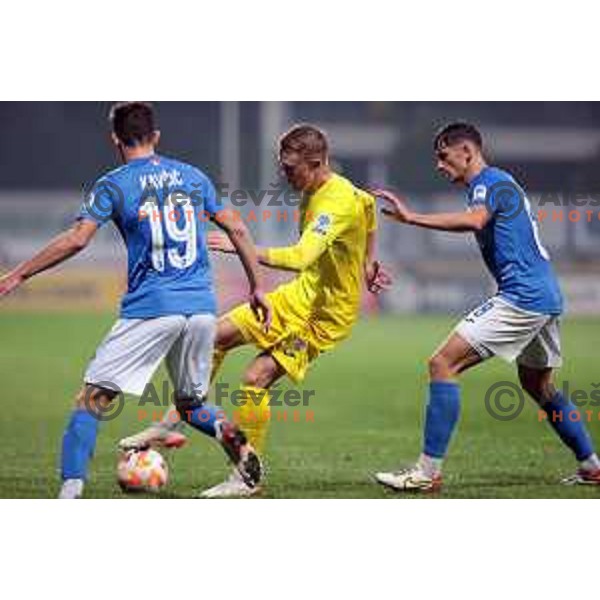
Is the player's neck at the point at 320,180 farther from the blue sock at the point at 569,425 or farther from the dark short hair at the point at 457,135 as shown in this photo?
the blue sock at the point at 569,425

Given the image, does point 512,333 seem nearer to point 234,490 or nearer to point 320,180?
point 320,180

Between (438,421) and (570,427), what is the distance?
717 millimetres

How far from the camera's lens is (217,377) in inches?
353

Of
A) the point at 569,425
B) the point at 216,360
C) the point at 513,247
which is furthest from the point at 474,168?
the point at 216,360

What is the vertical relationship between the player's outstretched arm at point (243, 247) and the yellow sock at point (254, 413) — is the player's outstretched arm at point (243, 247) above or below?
above

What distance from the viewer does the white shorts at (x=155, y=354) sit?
25.6ft

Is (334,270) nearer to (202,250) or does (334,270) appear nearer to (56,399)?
(202,250)

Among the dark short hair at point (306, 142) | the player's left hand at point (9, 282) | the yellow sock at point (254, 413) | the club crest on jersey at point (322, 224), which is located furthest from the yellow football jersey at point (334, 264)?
the player's left hand at point (9, 282)

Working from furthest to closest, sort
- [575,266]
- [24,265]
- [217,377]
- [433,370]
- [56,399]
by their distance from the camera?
[56,399]
[575,266]
[217,377]
[433,370]
[24,265]

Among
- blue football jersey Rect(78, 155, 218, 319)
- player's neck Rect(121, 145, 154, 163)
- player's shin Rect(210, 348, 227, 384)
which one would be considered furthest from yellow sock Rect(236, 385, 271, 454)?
player's neck Rect(121, 145, 154, 163)

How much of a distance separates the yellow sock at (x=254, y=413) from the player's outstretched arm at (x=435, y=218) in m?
1.11

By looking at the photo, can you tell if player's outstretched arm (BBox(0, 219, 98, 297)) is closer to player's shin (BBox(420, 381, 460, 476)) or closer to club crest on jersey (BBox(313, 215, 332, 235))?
club crest on jersey (BBox(313, 215, 332, 235))

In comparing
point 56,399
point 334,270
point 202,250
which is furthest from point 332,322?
point 56,399

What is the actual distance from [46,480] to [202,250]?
143cm
